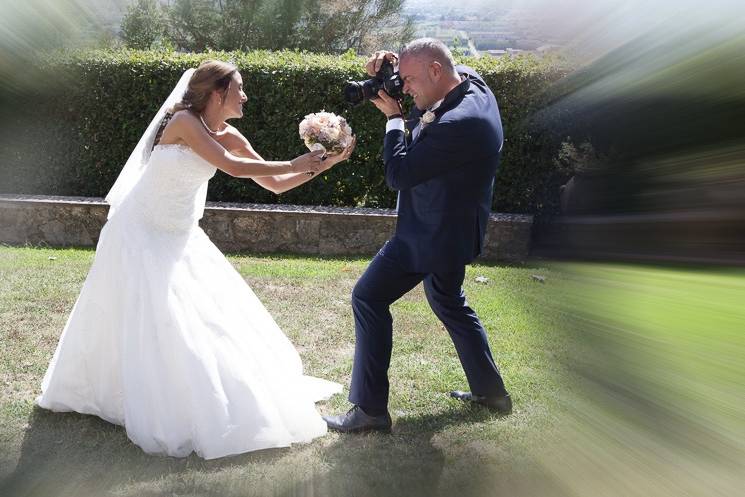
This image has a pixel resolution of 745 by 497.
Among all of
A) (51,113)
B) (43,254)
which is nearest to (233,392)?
(43,254)

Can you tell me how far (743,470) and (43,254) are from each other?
7.49 metres

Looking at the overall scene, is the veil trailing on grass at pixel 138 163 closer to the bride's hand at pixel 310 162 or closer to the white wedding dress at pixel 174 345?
the white wedding dress at pixel 174 345

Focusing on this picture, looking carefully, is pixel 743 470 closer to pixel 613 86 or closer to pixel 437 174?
pixel 613 86

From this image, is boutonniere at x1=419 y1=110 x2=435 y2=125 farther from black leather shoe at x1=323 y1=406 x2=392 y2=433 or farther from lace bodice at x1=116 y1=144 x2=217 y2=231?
black leather shoe at x1=323 y1=406 x2=392 y2=433

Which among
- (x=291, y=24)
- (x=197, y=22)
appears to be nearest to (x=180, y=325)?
(x=291, y=24)

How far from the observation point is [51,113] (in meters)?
8.57

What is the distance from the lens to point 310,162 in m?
3.68

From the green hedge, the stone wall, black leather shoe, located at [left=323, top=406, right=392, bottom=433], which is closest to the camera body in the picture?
black leather shoe, located at [left=323, top=406, right=392, bottom=433]

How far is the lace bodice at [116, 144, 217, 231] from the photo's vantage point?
3.58m

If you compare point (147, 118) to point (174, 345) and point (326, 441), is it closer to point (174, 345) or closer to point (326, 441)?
point (174, 345)

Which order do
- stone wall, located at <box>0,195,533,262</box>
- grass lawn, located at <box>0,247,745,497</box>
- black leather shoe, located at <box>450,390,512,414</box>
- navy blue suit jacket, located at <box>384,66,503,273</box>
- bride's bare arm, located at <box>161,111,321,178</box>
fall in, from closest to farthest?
1. grass lawn, located at <box>0,247,745,497</box>
2. navy blue suit jacket, located at <box>384,66,503,273</box>
3. bride's bare arm, located at <box>161,111,321,178</box>
4. black leather shoe, located at <box>450,390,512,414</box>
5. stone wall, located at <box>0,195,533,262</box>

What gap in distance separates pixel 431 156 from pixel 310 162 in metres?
0.82

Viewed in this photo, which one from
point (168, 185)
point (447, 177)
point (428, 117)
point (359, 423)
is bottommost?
point (359, 423)

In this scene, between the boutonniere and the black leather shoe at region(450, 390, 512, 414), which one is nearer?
the boutonniere
